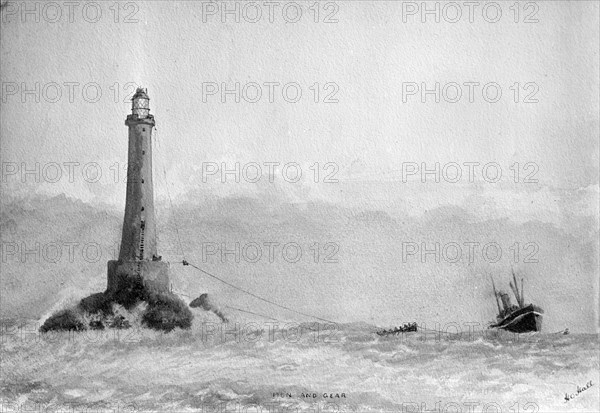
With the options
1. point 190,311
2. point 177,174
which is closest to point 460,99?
point 177,174

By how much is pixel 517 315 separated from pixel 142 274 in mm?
2353

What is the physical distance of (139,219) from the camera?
4.05 metres

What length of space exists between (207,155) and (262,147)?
14.1 inches

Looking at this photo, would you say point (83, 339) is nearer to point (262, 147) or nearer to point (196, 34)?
point (262, 147)

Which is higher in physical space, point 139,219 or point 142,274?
point 139,219

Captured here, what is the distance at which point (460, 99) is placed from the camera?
4.13 meters

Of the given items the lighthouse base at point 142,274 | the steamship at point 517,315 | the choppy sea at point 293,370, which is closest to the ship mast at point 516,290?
the steamship at point 517,315

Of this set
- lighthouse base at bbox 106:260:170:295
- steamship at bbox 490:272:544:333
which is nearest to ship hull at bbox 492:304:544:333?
steamship at bbox 490:272:544:333

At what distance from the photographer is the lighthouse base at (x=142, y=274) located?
13.2 feet

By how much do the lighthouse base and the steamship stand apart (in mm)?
2091
